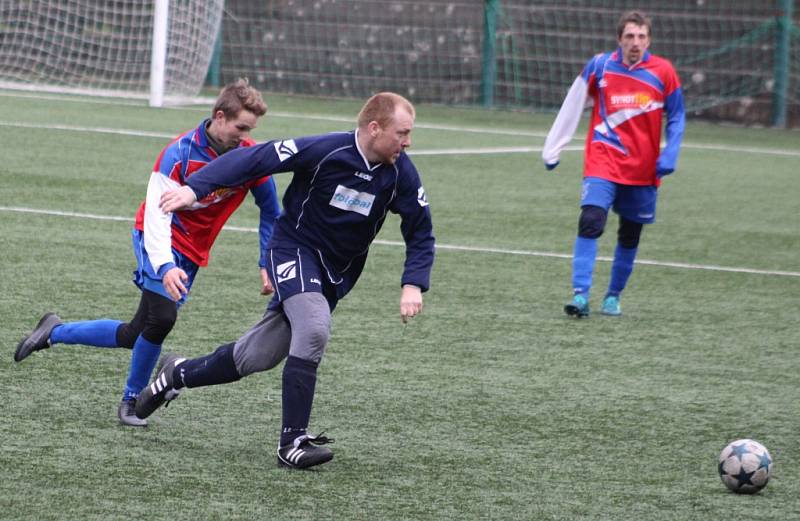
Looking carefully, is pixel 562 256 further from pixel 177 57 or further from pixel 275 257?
pixel 177 57

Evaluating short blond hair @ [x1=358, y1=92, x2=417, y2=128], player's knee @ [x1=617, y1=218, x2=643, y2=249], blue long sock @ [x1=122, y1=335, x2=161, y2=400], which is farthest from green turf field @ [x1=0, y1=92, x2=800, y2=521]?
short blond hair @ [x1=358, y1=92, x2=417, y2=128]

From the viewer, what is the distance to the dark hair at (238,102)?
5.13 metres

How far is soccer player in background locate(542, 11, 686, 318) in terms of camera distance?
8094 mm

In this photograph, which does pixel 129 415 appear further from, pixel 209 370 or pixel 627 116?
pixel 627 116

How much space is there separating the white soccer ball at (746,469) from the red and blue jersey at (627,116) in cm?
361

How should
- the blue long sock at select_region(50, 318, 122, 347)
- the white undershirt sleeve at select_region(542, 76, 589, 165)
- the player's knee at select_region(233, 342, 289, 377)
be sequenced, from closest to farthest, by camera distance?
the player's knee at select_region(233, 342, 289, 377) → the blue long sock at select_region(50, 318, 122, 347) → the white undershirt sleeve at select_region(542, 76, 589, 165)

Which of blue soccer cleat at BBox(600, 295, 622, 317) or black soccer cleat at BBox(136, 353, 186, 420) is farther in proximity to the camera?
blue soccer cleat at BBox(600, 295, 622, 317)

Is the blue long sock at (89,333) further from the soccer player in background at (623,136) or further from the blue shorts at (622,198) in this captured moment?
the blue shorts at (622,198)

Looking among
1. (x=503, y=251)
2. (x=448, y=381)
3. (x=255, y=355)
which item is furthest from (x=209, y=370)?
(x=503, y=251)

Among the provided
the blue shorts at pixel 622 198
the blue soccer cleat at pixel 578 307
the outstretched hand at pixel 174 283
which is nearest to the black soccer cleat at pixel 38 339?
the outstretched hand at pixel 174 283

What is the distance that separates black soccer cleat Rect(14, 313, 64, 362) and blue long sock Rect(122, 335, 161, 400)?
611 mm

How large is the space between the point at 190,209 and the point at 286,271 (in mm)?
633

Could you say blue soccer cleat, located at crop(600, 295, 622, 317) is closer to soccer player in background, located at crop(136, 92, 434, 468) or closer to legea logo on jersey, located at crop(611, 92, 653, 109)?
legea logo on jersey, located at crop(611, 92, 653, 109)

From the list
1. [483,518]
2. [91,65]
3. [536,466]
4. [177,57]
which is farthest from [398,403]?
[91,65]
